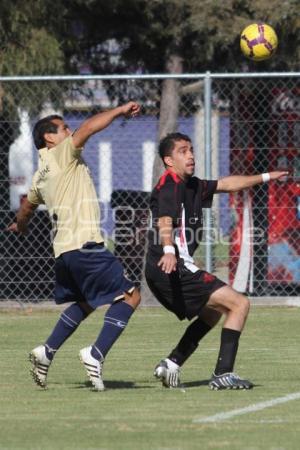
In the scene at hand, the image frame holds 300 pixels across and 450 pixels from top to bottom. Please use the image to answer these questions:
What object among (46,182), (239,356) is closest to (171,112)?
(239,356)

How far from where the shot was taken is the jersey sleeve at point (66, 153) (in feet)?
27.7

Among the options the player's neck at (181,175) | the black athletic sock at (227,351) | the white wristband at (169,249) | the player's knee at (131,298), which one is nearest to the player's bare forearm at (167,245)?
the white wristband at (169,249)

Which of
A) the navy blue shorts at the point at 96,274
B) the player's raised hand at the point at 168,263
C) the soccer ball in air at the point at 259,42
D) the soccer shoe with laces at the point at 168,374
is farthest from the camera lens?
the soccer ball in air at the point at 259,42

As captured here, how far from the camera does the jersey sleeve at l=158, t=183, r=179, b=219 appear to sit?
8.37 m

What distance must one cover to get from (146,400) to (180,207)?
1371mm

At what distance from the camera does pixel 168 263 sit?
8008 mm

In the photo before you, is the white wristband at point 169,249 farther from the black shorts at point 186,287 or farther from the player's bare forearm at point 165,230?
the black shorts at point 186,287

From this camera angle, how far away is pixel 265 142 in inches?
606

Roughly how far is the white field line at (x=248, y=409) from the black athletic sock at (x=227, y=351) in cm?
53

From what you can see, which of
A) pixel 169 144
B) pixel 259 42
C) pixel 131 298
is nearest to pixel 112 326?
pixel 131 298

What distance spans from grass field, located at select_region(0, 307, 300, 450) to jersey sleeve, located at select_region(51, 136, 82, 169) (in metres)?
1.55

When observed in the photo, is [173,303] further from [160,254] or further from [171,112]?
Result: [171,112]

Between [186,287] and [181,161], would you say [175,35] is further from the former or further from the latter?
[186,287]

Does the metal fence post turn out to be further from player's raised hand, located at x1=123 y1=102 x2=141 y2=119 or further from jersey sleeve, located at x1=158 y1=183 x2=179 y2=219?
player's raised hand, located at x1=123 y1=102 x2=141 y2=119
